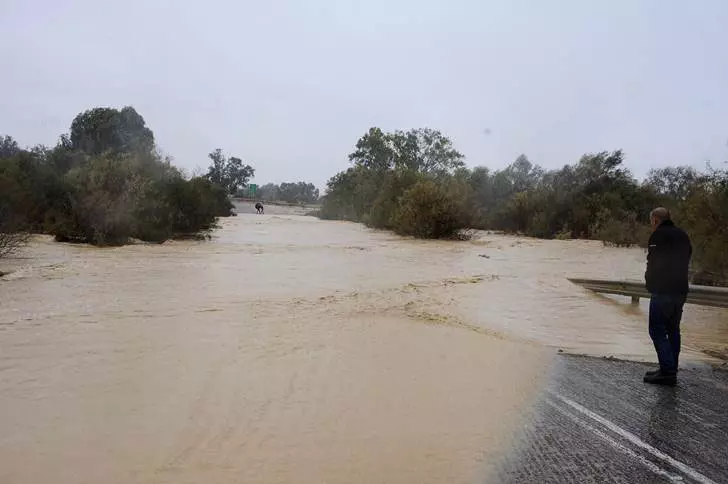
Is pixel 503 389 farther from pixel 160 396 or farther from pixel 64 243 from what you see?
pixel 64 243

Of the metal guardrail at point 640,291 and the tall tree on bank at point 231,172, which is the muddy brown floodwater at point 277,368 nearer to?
the metal guardrail at point 640,291

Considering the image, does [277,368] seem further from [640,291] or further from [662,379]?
[640,291]

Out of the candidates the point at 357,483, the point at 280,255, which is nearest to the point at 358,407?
the point at 357,483

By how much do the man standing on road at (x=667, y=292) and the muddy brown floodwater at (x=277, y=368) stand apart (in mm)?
1379

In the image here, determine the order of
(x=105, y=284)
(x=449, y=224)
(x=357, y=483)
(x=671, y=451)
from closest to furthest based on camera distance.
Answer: (x=357, y=483)
(x=671, y=451)
(x=105, y=284)
(x=449, y=224)

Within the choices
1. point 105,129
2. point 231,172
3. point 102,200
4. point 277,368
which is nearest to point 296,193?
point 231,172

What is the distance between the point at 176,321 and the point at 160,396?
3.58 m

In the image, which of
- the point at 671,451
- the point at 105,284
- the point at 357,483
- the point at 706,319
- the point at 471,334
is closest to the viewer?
the point at 357,483

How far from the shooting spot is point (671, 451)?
4.48 metres

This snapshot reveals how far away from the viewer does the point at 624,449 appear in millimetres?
4492

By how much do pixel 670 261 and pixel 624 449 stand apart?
2910 mm

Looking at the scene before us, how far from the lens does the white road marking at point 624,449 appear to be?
13.3 ft

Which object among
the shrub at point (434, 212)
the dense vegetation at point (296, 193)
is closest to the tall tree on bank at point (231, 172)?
the dense vegetation at point (296, 193)

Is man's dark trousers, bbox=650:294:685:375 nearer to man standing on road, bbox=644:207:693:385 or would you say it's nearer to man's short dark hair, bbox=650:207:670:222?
man standing on road, bbox=644:207:693:385
